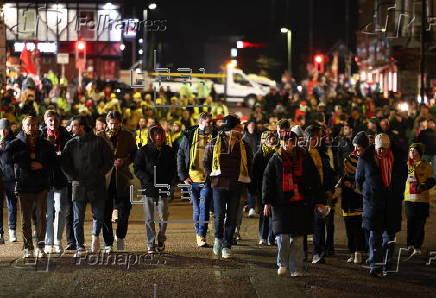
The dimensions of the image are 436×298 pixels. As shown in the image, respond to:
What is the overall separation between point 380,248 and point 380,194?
63cm

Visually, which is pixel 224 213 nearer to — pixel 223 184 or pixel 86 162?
pixel 223 184

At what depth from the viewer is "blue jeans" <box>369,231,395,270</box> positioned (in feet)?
39.2

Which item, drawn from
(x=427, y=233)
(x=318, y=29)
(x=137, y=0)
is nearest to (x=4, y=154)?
(x=427, y=233)

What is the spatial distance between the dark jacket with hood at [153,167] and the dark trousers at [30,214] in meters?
1.42

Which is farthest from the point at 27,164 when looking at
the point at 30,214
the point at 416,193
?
the point at 416,193

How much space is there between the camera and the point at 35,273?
12023 mm

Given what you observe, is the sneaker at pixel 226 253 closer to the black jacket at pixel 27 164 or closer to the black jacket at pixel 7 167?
the black jacket at pixel 27 164

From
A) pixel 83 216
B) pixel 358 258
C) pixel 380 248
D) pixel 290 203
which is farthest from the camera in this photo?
pixel 83 216

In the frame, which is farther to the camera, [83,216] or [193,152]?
[193,152]

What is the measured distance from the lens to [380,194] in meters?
12.0

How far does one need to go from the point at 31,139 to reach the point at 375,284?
187 inches

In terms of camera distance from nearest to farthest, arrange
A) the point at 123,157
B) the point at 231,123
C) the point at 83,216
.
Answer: the point at 83,216
the point at 231,123
the point at 123,157

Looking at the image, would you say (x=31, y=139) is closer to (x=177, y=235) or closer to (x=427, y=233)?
(x=177, y=235)

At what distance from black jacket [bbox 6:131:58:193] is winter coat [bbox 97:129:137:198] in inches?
35.4
